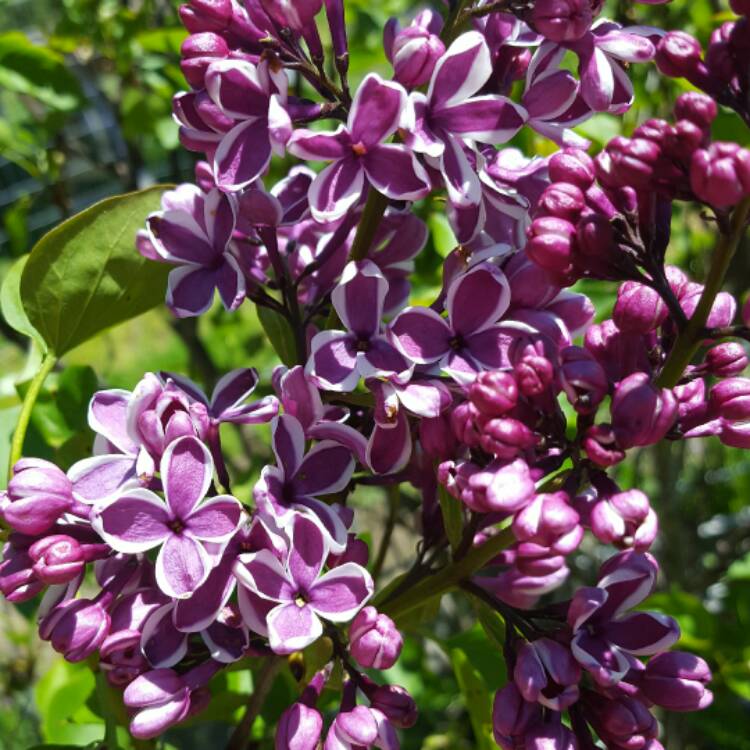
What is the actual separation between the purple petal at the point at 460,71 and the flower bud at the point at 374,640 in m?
0.43

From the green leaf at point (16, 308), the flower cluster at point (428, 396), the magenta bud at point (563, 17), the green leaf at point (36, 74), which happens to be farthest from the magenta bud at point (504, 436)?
the green leaf at point (36, 74)

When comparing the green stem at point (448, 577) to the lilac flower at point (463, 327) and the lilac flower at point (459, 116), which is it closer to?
the lilac flower at point (463, 327)

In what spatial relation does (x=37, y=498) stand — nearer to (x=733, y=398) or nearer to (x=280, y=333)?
(x=280, y=333)

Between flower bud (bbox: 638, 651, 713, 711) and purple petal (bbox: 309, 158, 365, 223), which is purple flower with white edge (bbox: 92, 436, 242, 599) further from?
flower bud (bbox: 638, 651, 713, 711)

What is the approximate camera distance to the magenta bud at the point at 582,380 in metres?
0.75

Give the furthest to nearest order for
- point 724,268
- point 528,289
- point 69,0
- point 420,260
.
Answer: point 69,0, point 420,260, point 528,289, point 724,268

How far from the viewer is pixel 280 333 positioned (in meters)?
1.01

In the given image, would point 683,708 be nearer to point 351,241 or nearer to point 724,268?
point 724,268

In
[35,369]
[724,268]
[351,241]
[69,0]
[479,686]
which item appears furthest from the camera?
[69,0]

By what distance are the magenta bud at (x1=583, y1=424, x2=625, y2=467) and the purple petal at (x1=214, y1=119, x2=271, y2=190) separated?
1.13 feet

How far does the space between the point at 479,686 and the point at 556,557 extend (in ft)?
1.41

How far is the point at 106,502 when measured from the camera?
82 centimetres

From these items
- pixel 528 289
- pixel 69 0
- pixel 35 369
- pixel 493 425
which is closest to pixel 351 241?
pixel 528 289

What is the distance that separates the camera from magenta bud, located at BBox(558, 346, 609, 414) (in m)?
0.75
